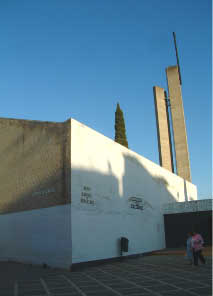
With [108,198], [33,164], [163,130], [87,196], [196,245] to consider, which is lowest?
[196,245]

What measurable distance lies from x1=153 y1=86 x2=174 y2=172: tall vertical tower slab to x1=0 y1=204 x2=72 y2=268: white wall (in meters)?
19.1

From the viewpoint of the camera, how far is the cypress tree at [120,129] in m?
34.2

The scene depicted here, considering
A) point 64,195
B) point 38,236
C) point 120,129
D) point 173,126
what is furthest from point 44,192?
point 120,129

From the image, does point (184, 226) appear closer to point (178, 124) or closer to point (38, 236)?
point (38, 236)

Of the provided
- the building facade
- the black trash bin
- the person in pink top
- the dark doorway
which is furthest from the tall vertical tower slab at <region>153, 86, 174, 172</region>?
the person in pink top

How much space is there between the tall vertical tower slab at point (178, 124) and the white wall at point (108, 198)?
34.7ft

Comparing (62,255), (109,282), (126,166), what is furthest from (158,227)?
(109,282)

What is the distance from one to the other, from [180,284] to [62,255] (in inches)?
197

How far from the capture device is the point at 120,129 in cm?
3488

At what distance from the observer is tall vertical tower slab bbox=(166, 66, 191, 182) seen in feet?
99.0

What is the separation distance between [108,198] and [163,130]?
62.7 ft

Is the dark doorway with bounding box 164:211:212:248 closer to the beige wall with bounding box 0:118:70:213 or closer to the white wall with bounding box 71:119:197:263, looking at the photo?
the white wall with bounding box 71:119:197:263

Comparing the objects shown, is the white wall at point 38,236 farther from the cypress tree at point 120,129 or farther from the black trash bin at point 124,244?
the cypress tree at point 120,129

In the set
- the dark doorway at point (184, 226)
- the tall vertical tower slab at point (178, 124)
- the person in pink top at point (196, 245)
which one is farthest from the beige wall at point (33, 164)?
the tall vertical tower slab at point (178, 124)
